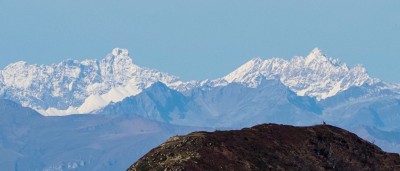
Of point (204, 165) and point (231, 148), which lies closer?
point (204, 165)

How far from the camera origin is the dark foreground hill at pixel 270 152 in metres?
81.5

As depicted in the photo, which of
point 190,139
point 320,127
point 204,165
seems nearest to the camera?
point 204,165

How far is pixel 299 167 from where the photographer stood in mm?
87688

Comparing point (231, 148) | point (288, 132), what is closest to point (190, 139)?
point (231, 148)

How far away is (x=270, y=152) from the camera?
3484 inches

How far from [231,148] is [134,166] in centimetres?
775

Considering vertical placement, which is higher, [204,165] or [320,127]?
[320,127]

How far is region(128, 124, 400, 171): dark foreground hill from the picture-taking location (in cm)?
8150

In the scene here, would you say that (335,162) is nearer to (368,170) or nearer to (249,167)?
(368,170)

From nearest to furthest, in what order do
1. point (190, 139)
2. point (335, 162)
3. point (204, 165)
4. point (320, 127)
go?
point (204, 165)
point (190, 139)
point (335, 162)
point (320, 127)

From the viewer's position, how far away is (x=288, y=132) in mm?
94500

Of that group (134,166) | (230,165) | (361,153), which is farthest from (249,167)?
(361,153)

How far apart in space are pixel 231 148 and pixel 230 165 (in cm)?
367

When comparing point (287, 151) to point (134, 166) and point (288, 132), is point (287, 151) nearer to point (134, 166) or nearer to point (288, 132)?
point (288, 132)
